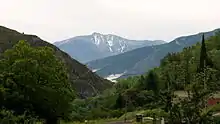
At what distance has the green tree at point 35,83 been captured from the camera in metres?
44.5

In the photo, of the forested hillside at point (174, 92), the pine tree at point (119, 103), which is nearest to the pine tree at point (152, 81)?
the forested hillside at point (174, 92)

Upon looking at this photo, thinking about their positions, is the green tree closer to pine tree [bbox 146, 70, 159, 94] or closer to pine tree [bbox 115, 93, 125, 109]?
pine tree [bbox 115, 93, 125, 109]

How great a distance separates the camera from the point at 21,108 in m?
44.6

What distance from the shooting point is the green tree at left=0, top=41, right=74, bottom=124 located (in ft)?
146

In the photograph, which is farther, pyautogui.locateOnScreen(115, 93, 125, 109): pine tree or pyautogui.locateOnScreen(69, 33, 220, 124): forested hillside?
pyautogui.locateOnScreen(115, 93, 125, 109): pine tree

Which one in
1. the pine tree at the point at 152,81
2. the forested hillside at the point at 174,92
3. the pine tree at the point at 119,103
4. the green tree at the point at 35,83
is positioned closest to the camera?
the forested hillside at the point at 174,92

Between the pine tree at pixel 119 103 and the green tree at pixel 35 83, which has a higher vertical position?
the green tree at pixel 35 83

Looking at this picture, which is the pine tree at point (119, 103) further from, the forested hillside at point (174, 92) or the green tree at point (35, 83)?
the green tree at point (35, 83)

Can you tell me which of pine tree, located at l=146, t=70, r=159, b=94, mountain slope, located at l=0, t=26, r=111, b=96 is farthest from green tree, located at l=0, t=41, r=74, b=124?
mountain slope, located at l=0, t=26, r=111, b=96

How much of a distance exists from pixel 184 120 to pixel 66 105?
117 feet

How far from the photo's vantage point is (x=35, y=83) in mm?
46156

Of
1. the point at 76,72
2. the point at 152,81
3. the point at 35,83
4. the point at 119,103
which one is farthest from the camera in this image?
the point at 76,72

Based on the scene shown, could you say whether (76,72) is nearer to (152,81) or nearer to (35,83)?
(152,81)

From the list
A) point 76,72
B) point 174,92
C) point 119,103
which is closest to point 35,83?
point 174,92
